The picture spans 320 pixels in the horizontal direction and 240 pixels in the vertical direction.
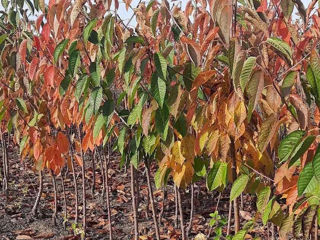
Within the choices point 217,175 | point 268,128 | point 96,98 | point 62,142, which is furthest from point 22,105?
point 268,128

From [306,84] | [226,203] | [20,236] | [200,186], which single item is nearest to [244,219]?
[226,203]

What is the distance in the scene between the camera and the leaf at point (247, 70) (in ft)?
3.77

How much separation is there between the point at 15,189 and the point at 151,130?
2.71 meters

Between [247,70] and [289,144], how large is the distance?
0.20m

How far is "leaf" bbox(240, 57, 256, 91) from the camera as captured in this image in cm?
115

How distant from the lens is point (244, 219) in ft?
10.8

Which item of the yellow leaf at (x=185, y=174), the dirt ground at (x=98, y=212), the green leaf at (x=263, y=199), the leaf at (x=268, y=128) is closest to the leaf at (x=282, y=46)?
the leaf at (x=268, y=128)

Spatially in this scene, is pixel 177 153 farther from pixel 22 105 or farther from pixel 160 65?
pixel 22 105

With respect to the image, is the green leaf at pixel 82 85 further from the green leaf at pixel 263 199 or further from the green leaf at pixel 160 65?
the green leaf at pixel 263 199

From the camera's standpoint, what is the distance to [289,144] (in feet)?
3.84

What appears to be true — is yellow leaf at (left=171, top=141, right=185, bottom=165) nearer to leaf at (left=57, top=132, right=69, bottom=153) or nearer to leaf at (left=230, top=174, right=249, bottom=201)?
leaf at (left=230, top=174, right=249, bottom=201)

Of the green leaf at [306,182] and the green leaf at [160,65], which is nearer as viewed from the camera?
the green leaf at [306,182]

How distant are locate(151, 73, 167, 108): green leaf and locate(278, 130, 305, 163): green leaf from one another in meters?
0.43

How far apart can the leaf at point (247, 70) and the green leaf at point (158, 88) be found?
36 cm
